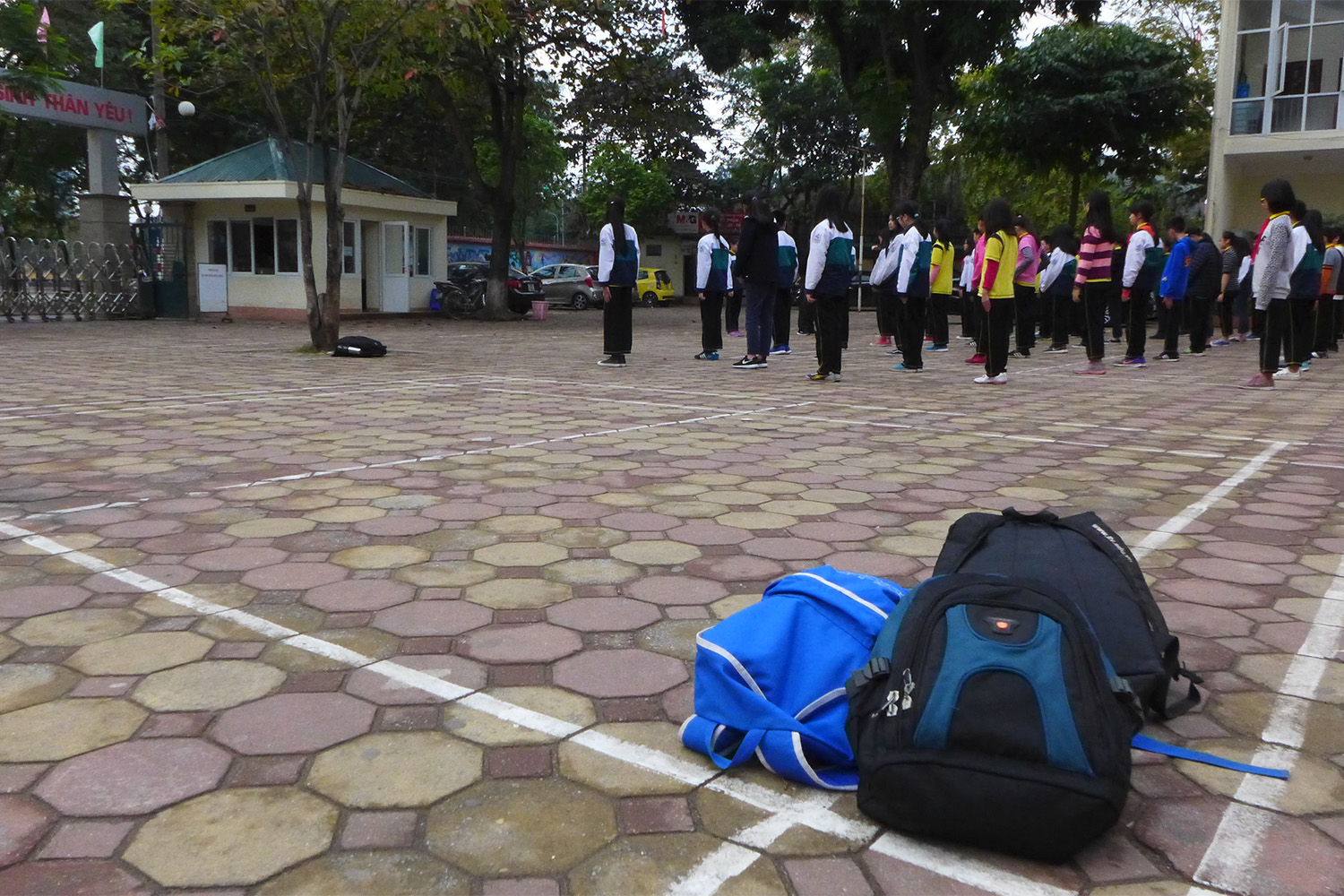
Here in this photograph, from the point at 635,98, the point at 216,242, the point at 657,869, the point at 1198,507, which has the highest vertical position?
the point at 635,98

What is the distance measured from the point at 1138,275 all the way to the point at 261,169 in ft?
54.6

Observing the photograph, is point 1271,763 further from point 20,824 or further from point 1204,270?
point 1204,270

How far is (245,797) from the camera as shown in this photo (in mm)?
2092

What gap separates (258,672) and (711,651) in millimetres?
1175

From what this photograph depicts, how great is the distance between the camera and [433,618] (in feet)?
10.2

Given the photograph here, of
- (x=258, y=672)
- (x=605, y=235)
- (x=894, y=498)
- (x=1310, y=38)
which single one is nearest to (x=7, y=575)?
(x=258, y=672)

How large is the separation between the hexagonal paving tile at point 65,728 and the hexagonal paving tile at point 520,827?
2.69ft

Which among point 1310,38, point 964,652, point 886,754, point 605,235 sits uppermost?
point 1310,38

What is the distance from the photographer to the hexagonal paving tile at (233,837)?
1.84 meters

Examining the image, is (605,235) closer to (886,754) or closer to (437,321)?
(886,754)

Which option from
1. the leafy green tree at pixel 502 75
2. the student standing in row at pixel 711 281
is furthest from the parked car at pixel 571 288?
the student standing in row at pixel 711 281

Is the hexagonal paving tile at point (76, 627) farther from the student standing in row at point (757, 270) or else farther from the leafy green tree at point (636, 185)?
the leafy green tree at point (636, 185)

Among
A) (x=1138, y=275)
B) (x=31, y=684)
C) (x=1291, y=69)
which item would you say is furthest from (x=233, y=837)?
(x=1291, y=69)

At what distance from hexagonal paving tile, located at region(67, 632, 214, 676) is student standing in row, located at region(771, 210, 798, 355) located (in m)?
10.2
